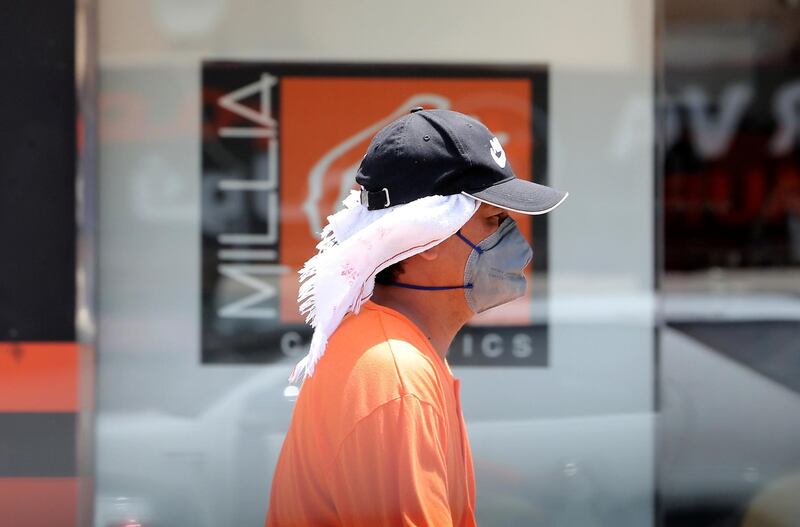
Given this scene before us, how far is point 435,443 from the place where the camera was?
1.68 m

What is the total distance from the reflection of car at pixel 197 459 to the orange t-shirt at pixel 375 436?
2.00 metres

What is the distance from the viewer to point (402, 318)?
72.9 inches

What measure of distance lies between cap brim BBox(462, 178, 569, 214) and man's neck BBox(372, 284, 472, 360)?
0.21m

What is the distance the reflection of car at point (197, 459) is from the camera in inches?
152

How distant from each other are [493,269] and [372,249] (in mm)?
285

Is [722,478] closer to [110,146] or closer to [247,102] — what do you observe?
[247,102]

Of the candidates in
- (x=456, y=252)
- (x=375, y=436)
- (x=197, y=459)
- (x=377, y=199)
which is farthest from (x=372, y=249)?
(x=197, y=459)

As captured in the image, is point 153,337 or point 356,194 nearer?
point 356,194

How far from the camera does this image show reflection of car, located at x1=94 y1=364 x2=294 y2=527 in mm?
3865

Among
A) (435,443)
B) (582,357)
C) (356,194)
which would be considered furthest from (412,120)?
(582,357)

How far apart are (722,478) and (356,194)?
2.55 meters

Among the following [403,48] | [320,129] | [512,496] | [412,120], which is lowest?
[512,496]

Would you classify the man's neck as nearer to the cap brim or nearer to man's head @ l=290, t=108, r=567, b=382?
man's head @ l=290, t=108, r=567, b=382

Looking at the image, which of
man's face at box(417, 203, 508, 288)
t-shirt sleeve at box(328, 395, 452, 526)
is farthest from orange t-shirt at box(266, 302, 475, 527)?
man's face at box(417, 203, 508, 288)
